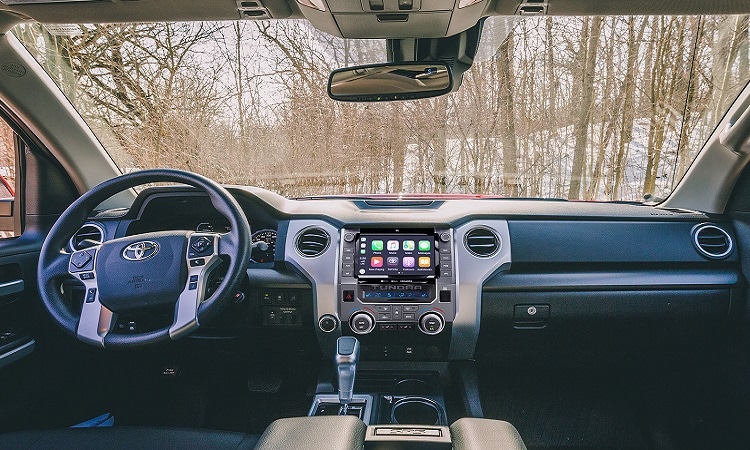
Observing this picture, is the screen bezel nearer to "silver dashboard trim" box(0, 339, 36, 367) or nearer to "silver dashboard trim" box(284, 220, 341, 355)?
"silver dashboard trim" box(284, 220, 341, 355)

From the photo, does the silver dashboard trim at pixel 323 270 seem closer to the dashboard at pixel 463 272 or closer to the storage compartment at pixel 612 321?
the dashboard at pixel 463 272

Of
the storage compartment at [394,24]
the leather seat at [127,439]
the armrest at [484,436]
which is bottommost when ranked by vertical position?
the leather seat at [127,439]

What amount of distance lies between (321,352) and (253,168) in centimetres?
100

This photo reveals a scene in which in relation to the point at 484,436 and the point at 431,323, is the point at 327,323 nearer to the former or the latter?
the point at 431,323

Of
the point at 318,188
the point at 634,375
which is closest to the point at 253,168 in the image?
the point at 318,188

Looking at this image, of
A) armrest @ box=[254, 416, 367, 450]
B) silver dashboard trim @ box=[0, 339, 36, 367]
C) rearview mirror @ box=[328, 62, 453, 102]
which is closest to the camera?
armrest @ box=[254, 416, 367, 450]

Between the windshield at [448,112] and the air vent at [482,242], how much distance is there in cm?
33

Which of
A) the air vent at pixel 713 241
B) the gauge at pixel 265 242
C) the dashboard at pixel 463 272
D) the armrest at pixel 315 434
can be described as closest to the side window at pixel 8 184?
the dashboard at pixel 463 272

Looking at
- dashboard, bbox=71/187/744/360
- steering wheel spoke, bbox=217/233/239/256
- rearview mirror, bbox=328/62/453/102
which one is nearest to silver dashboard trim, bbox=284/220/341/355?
dashboard, bbox=71/187/744/360

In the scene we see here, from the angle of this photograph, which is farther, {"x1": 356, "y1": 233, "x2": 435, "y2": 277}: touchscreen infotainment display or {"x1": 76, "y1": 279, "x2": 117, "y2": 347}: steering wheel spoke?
{"x1": 356, "y1": 233, "x2": 435, "y2": 277}: touchscreen infotainment display

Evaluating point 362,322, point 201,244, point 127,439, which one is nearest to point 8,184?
point 201,244

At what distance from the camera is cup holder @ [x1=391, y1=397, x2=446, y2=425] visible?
7.88ft

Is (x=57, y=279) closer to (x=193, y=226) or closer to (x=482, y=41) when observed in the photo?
(x=193, y=226)

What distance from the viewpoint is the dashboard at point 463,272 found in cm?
238
